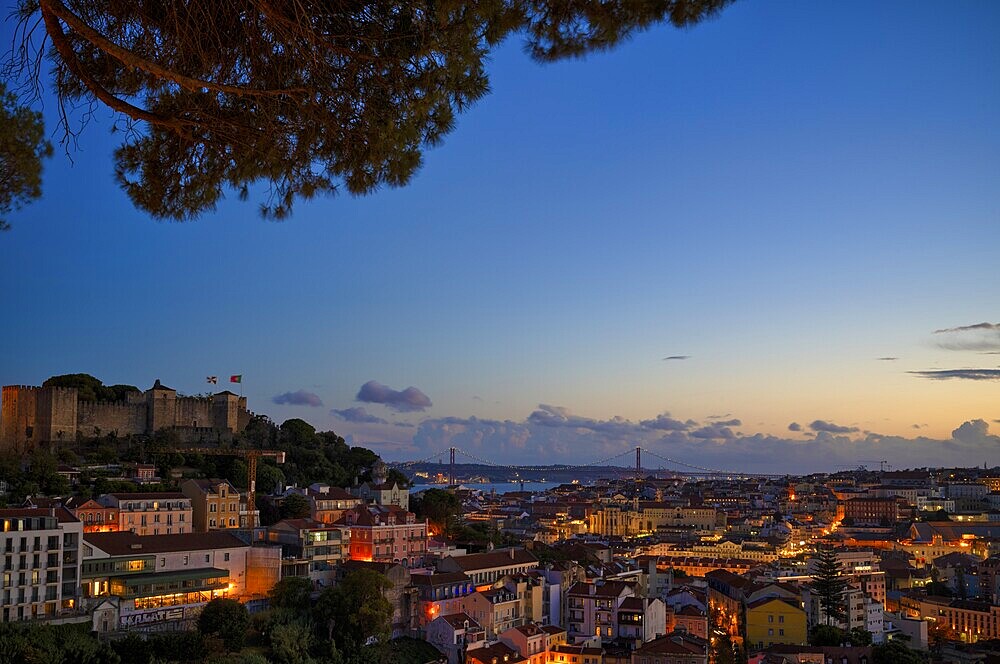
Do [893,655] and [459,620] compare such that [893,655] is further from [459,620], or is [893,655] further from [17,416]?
[17,416]

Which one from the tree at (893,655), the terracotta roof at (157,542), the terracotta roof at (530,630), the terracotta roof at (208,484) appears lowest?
the tree at (893,655)

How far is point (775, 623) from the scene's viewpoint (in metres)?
23.2

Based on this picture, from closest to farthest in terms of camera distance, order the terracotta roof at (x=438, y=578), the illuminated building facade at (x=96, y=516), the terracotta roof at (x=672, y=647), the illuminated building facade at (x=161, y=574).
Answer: the illuminated building facade at (x=161, y=574)
the illuminated building facade at (x=96, y=516)
the terracotta roof at (x=672, y=647)
the terracotta roof at (x=438, y=578)

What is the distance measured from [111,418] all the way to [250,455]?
22.3ft

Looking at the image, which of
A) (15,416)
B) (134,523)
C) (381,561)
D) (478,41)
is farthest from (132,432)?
(478,41)

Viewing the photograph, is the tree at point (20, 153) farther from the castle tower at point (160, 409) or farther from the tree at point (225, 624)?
the castle tower at point (160, 409)

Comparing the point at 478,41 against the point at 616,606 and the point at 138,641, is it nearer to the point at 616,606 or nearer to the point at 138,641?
the point at 138,641

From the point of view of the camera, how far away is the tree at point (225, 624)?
49.9 ft

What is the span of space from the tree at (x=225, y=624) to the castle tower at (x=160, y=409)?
567 inches

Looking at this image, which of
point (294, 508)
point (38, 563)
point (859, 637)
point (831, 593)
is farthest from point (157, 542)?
point (831, 593)

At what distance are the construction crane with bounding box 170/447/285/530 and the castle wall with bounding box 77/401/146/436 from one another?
80.8 inches

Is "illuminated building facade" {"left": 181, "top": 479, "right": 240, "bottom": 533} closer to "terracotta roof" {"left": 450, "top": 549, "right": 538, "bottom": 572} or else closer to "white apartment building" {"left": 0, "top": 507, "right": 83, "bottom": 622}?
"terracotta roof" {"left": 450, "top": 549, "right": 538, "bottom": 572}

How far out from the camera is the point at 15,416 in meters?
27.3

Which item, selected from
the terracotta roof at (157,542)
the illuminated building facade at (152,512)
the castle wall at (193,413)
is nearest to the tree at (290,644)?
the terracotta roof at (157,542)
